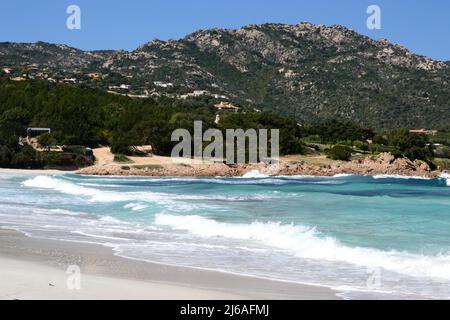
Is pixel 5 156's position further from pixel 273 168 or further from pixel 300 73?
pixel 300 73

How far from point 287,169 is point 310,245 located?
43.3m

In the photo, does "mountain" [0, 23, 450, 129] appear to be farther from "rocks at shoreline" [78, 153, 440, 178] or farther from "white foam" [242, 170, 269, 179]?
"white foam" [242, 170, 269, 179]

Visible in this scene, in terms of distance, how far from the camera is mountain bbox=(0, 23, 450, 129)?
4776 inches

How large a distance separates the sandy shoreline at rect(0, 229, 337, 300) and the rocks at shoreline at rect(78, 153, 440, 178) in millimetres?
41065

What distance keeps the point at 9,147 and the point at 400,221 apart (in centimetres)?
4407

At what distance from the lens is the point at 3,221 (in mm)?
17000

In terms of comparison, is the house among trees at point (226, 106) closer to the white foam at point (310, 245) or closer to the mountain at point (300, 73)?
the mountain at point (300, 73)

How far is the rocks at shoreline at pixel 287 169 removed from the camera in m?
53.1

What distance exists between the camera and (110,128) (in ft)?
227

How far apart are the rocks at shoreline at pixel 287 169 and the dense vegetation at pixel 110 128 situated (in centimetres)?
409

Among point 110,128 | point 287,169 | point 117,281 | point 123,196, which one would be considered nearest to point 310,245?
point 117,281

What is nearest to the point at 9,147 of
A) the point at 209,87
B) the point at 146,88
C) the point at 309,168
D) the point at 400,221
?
the point at 309,168

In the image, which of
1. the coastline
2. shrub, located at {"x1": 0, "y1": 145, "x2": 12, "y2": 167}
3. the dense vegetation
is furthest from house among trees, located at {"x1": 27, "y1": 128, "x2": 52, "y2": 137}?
shrub, located at {"x1": 0, "y1": 145, "x2": 12, "y2": 167}
